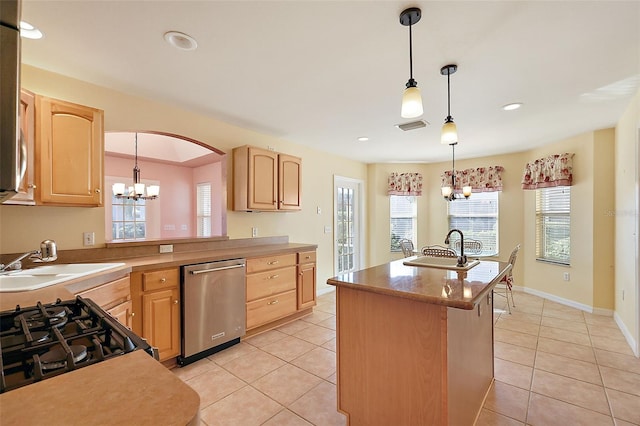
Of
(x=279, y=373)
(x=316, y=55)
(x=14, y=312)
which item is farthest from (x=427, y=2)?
(x=279, y=373)

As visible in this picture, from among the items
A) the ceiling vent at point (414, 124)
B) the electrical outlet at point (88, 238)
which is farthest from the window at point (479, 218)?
the electrical outlet at point (88, 238)

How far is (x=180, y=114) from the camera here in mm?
3084

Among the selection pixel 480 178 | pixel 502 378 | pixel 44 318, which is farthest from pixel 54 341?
pixel 480 178

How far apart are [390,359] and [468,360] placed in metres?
0.53

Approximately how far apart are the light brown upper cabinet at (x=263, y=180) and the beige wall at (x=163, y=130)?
17cm

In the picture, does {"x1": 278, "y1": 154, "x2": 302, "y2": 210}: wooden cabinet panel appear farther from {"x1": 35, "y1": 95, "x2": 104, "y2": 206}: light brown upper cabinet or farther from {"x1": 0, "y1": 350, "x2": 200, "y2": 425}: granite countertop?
{"x1": 0, "y1": 350, "x2": 200, "y2": 425}: granite countertop

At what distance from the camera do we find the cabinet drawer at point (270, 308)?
3164 millimetres

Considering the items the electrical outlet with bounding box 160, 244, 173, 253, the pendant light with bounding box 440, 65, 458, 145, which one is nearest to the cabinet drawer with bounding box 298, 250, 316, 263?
the electrical outlet with bounding box 160, 244, 173, 253

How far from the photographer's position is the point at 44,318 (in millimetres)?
1053

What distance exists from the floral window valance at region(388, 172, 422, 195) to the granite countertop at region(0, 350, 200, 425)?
18.6 feet

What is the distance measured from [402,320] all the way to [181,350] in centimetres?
203

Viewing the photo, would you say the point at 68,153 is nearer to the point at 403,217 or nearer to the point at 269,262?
the point at 269,262

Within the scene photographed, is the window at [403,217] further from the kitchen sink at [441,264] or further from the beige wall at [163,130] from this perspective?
the kitchen sink at [441,264]

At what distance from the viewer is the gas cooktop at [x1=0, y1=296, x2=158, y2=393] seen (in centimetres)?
71
